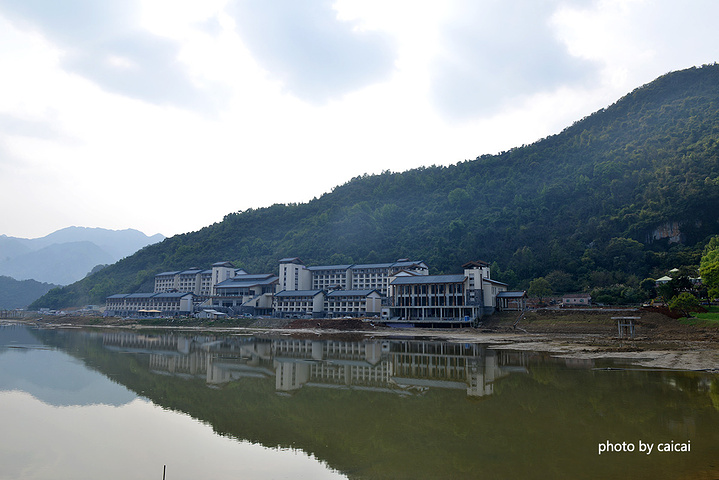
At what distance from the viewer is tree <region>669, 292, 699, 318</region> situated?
135 feet

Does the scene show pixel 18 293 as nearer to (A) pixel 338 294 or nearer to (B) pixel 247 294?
(B) pixel 247 294

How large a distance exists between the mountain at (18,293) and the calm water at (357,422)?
159967 mm

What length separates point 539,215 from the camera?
95.9 meters

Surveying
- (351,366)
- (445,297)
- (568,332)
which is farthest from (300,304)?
(351,366)

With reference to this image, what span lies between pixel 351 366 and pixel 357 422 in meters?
13.4

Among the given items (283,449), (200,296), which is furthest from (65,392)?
(200,296)

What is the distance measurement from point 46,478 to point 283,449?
555 cm

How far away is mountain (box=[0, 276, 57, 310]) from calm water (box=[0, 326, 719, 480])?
159967mm

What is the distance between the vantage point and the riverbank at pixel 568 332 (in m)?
29.2

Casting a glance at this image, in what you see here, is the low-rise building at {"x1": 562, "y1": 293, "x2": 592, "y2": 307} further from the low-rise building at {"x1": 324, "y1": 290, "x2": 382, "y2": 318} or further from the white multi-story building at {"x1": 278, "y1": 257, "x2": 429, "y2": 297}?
the low-rise building at {"x1": 324, "y1": 290, "x2": 382, "y2": 318}

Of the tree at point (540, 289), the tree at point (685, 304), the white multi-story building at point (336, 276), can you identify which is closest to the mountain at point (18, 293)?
the white multi-story building at point (336, 276)

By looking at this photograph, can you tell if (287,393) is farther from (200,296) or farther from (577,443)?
(200,296)

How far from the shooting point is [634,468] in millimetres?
9375

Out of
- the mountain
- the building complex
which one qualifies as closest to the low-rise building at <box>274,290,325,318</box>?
the building complex
